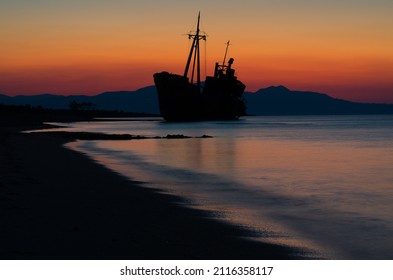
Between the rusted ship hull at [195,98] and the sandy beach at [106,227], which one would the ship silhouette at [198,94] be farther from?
the sandy beach at [106,227]

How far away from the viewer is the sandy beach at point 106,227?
8.90m

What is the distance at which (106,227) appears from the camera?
10641 millimetres

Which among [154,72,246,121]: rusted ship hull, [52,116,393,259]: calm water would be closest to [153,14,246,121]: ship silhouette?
[154,72,246,121]: rusted ship hull

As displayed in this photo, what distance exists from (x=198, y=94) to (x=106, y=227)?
123931 millimetres

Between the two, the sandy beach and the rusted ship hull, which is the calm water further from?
the rusted ship hull

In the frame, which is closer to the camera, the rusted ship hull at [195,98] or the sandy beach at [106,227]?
the sandy beach at [106,227]

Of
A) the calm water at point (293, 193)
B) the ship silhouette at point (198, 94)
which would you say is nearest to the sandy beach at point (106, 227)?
the calm water at point (293, 193)

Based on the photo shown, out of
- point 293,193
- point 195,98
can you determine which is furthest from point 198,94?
point 293,193

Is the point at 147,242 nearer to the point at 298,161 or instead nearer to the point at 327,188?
the point at 327,188

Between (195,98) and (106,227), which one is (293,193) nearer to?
(106,227)

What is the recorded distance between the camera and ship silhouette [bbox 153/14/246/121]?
124812mm

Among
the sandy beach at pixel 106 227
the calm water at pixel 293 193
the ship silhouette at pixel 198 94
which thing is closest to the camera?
the sandy beach at pixel 106 227

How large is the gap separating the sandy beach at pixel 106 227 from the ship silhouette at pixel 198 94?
106 metres

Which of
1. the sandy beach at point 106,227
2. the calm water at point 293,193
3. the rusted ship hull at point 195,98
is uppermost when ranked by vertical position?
the rusted ship hull at point 195,98
